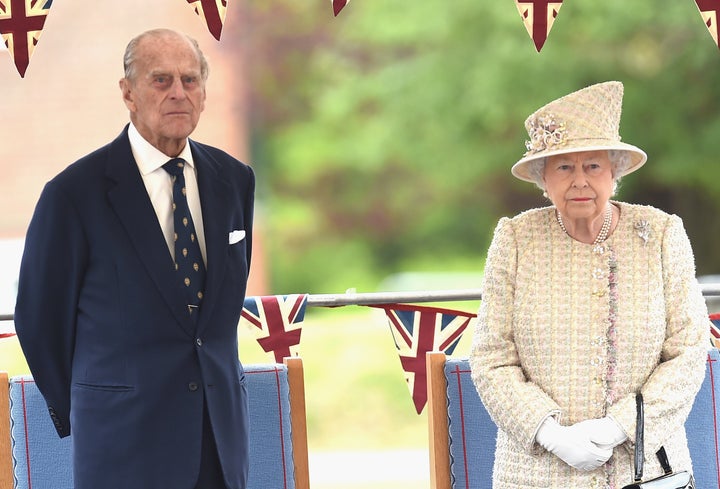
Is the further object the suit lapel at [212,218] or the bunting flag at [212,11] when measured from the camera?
the bunting flag at [212,11]

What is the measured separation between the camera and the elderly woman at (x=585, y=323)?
2.44 m

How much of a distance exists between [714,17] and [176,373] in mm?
1613

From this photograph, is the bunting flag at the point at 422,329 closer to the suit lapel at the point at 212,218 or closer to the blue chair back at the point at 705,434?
the blue chair back at the point at 705,434

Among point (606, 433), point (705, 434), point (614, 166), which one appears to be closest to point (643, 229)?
point (614, 166)

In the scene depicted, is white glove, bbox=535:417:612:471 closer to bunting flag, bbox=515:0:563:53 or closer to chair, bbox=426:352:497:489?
chair, bbox=426:352:497:489

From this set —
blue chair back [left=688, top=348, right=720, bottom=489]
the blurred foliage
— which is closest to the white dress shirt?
blue chair back [left=688, top=348, right=720, bottom=489]

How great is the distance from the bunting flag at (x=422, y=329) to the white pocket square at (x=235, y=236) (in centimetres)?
69

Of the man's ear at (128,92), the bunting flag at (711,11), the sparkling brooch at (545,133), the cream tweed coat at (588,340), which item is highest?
the bunting flag at (711,11)

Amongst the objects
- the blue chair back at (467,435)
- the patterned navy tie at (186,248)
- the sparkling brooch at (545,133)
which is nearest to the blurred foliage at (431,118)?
the blue chair back at (467,435)

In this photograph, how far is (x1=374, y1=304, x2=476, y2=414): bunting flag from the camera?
303 centimetres

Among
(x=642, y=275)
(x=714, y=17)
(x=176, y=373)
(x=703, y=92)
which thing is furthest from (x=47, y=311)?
(x=703, y=92)

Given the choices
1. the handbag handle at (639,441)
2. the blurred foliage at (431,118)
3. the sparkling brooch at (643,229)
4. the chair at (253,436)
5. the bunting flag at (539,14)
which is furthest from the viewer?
the blurred foliage at (431,118)

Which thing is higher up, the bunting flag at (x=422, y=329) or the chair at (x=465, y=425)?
the bunting flag at (x=422, y=329)

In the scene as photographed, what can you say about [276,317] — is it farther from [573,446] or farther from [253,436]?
A: [573,446]
